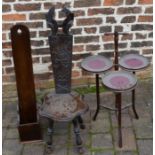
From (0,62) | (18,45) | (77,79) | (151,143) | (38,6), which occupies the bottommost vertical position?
(151,143)

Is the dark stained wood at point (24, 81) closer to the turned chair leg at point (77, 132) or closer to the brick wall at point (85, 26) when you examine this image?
the turned chair leg at point (77, 132)

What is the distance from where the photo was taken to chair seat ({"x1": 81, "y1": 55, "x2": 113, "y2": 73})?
3148mm

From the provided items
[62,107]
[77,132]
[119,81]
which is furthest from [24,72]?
[119,81]

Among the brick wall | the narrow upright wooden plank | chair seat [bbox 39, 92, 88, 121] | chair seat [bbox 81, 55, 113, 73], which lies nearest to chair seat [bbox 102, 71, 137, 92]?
chair seat [bbox 81, 55, 113, 73]

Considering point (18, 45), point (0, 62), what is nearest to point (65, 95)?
point (18, 45)

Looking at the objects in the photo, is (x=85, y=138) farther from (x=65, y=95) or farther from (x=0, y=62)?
(x=0, y=62)

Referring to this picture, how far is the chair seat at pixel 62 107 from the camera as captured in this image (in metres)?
2.91

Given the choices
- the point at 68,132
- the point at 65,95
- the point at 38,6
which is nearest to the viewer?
the point at 65,95

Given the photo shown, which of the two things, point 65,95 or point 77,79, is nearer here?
point 65,95

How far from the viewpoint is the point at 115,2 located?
3.64m

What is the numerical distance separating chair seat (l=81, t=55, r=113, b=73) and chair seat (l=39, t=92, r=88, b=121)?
10.6 inches

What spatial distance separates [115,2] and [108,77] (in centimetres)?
100

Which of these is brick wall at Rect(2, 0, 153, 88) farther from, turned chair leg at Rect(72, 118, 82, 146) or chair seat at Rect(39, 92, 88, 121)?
turned chair leg at Rect(72, 118, 82, 146)

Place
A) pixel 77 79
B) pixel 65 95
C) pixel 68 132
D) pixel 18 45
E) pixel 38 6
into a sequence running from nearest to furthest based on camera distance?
pixel 18 45, pixel 65 95, pixel 68 132, pixel 38 6, pixel 77 79
